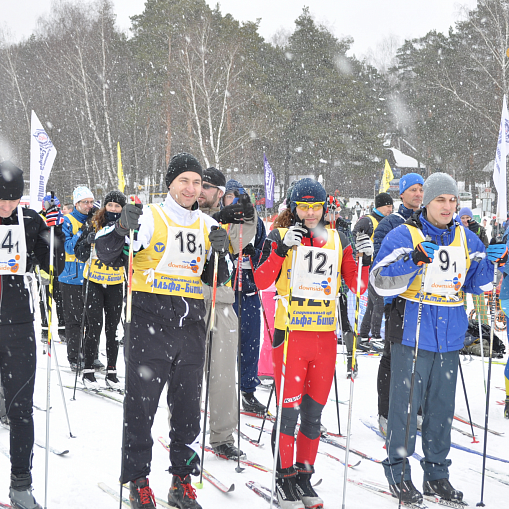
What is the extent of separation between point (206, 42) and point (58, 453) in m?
23.1

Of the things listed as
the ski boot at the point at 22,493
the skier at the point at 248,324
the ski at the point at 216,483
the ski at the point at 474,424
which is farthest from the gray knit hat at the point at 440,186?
the ski boot at the point at 22,493

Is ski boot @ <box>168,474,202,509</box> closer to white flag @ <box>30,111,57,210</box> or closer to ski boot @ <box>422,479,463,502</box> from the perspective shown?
ski boot @ <box>422,479,463,502</box>

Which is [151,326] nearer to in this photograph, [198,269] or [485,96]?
[198,269]

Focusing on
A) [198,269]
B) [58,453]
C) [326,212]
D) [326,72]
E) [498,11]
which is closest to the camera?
[198,269]

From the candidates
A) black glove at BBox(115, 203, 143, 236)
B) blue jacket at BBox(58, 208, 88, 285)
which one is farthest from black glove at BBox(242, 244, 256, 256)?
blue jacket at BBox(58, 208, 88, 285)

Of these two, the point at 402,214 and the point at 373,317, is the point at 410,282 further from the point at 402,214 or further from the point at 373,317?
the point at 373,317

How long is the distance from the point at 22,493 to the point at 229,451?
1.37 meters

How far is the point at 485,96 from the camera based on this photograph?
23.0m

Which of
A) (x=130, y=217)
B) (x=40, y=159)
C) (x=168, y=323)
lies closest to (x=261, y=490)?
(x=168, y=323)

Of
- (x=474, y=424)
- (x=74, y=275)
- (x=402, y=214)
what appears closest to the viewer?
(x=402, y=214)

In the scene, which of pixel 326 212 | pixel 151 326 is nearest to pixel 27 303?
pixel 151 326

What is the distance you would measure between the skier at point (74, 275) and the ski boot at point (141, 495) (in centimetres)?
304

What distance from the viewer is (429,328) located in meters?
3.16

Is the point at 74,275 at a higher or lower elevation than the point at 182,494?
higher
